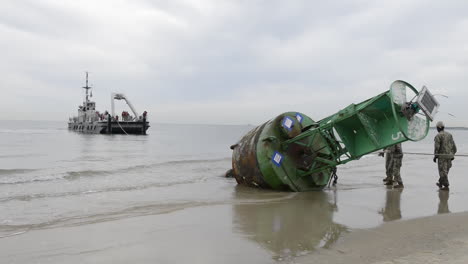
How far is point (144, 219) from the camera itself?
606 cm

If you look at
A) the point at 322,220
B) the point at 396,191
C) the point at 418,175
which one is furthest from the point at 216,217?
the point at 418,175

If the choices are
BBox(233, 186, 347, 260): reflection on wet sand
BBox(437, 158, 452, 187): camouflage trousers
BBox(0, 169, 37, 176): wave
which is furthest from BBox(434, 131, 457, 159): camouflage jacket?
BBox(0, 169, 37, 176): wave

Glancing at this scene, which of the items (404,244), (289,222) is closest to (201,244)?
(289,222)

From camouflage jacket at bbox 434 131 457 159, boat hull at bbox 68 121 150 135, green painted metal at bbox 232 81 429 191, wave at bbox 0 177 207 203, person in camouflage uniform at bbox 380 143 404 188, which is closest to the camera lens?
green painted metal at bbox 232 81 429 191

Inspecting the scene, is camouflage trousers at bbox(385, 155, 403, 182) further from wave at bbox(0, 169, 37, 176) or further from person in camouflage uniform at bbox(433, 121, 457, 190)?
wave at bbox(0, 169, 37, 176)

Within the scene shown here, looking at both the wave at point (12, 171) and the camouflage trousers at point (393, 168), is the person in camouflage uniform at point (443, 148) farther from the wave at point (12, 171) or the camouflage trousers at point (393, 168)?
the wave at point (12, 171)

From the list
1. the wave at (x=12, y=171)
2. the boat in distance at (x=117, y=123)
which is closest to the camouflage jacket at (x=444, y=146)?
the wave at (x=12, y=171)

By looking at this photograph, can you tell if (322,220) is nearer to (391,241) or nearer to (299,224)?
(299,224)

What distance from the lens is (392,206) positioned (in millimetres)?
7070

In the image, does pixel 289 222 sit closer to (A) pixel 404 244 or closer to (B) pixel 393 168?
(A) pixel 404 244

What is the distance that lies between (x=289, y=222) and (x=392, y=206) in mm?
2527

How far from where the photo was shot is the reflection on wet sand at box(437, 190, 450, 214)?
657 cm

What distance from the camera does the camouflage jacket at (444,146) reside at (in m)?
8.64

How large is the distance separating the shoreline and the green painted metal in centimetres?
164
